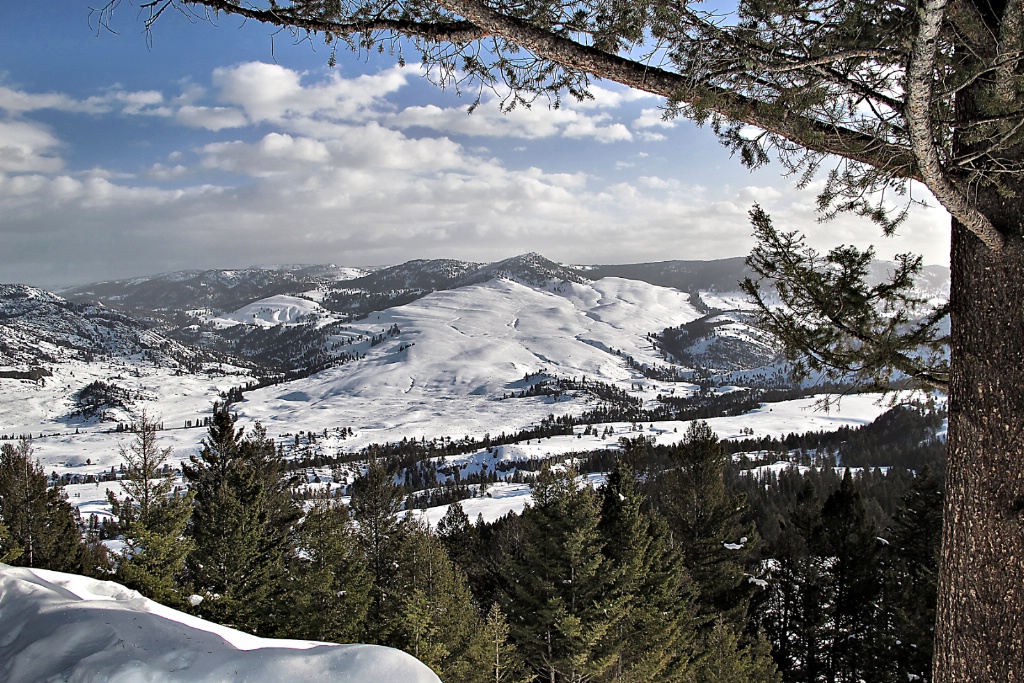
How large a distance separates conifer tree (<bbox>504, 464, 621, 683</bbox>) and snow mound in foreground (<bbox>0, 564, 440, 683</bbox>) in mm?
9821

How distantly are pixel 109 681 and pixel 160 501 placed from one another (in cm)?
1302

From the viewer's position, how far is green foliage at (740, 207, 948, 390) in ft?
14.2

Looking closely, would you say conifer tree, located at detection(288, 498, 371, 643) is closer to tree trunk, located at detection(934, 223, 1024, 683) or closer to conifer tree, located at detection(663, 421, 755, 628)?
conifer tree, located at detection(663, 421, 755, 628)

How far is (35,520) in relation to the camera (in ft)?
66.6

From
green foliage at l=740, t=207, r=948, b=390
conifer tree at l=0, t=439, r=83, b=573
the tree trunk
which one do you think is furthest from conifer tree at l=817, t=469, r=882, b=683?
conifer tree at l=0, t=439, r=83, b=573

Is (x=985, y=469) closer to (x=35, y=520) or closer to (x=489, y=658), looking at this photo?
(x=489, y=658)

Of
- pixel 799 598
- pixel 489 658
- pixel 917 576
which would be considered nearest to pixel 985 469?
pixel 489 658

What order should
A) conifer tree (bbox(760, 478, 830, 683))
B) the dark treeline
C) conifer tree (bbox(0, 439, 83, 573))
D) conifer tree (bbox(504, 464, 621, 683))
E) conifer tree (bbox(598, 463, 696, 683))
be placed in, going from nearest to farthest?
conifer tree (bbox(504, 464, 621, 683))
the dark treeline
conifer tree (bbox(598, 463, 696, 683))
conifer tree (bbox(0, 439, 83, 573))
conifer tree (bbox(760, 478, 830, 683))

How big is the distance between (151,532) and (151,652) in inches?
428

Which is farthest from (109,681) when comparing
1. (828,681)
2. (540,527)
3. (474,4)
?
(828,681)

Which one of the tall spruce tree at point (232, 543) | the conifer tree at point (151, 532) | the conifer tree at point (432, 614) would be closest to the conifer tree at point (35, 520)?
the tall spruce tree at point (232, 543)

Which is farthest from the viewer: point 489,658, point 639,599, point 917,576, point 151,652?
point 917,576

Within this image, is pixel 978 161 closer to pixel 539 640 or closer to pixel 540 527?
pixel 540 527

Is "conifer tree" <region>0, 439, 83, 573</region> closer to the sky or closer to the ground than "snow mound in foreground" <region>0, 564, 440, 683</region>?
closer to the ground
